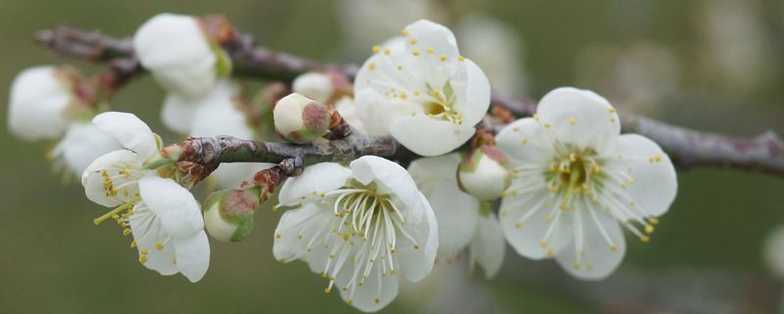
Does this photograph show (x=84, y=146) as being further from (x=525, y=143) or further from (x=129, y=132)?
(x=525, y=143)

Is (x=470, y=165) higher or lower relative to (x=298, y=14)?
higher

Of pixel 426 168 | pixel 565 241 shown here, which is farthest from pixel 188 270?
pixel 565 241

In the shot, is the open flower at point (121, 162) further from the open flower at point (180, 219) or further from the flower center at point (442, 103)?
the flower center at point (442, 103)

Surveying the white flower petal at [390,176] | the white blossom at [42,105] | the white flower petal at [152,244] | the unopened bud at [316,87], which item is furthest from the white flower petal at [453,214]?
the white blossom at [42,105]

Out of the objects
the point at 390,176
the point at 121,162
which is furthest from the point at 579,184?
the point at 121,162

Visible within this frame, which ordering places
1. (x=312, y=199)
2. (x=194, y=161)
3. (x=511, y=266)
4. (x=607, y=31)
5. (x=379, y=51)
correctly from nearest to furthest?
1. (x=194, y=161)
2. (x=312, y=199)
3. (x=379, y=51)
4. (x=511, y=266)
5. (x=607, y=31)

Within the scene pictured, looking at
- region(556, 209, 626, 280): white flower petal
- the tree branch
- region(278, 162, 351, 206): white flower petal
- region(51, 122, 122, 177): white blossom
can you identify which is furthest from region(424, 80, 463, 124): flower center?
region(51, 122, 122, 177): white blossom

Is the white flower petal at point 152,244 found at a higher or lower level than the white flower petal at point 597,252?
higher

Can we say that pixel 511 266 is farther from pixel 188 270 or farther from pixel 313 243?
pixel 188 270
